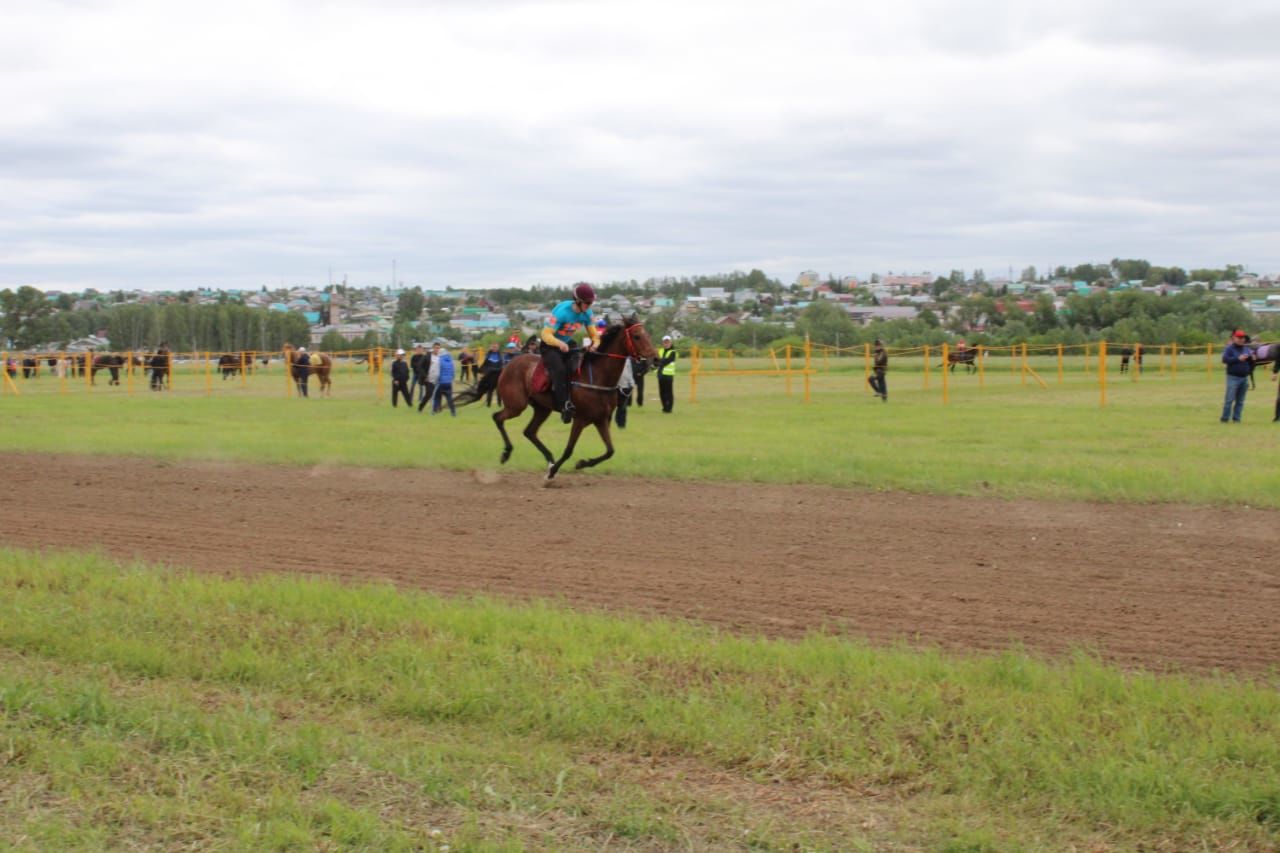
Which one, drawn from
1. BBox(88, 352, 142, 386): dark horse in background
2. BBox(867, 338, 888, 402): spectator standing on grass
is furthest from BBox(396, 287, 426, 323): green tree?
BBox(867, 338, 888, 402): spectator standing on grass

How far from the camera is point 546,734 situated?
5.94 metres

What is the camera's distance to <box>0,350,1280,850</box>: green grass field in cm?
490

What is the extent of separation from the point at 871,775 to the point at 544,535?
6.66 meters

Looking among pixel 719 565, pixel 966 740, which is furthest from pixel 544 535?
pixel 966 740

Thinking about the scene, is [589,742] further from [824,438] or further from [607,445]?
[824,438]

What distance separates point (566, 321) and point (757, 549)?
6.40 metres

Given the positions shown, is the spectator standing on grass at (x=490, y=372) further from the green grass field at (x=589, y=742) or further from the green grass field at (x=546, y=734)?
the green grass field at (x=589, y=742)

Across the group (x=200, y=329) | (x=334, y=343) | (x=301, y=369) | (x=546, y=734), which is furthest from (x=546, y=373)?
(x=200, y=329)

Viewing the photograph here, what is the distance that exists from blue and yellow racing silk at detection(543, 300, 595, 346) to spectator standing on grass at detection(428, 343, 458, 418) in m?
12.4

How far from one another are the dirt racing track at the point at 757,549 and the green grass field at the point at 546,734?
0.80 metres

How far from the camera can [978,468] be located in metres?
16.1

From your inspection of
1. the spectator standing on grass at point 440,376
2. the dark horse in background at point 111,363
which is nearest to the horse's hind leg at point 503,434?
the spectator standing on grass at point 440,376

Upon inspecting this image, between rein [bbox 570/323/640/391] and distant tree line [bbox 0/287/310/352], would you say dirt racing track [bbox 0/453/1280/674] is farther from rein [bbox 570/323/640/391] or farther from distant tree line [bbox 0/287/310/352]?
distant tree line [bbox 0/287/310/352]

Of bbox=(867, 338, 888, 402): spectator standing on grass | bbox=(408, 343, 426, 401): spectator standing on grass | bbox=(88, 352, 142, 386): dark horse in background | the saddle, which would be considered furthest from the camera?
bbox=(88, 352, 142, 386): dark horse in background
